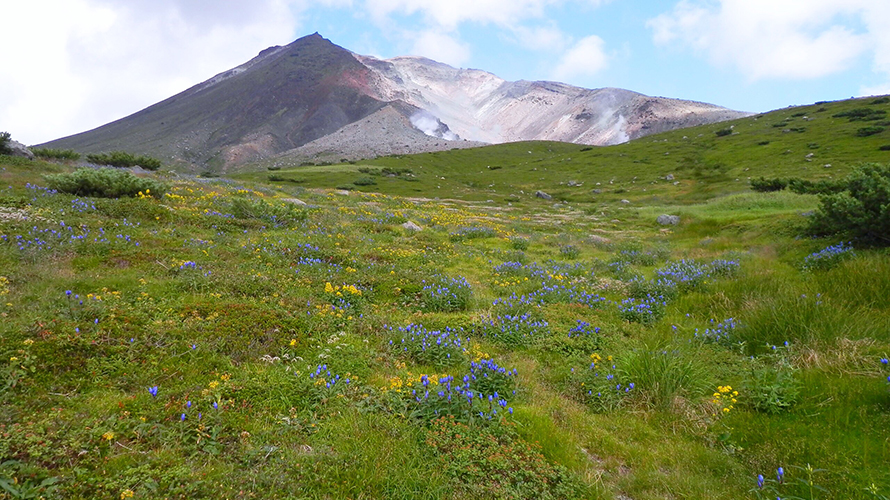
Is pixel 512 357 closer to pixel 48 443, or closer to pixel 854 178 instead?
pixel 48 443

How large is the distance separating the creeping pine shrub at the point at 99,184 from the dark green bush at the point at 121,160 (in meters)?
18.5

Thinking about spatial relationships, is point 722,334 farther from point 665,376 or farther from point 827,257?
point 827,257

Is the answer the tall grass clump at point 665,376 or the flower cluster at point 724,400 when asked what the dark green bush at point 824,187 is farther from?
the flower cluster at point 724,400

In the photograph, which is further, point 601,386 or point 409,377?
point 601,386

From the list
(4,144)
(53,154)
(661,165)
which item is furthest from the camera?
(661,165)

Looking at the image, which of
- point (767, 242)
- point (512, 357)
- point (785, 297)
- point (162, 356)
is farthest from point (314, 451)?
Answer: point (767, 242)

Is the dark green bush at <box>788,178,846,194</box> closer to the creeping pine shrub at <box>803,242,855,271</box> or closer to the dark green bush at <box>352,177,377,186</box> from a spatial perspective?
the creeping pine shrub at <box>803,242,855,271</box>

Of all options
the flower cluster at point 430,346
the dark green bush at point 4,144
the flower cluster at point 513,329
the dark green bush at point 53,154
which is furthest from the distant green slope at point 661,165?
the flower cluster at point 430,346

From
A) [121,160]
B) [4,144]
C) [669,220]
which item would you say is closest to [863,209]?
[669,220]

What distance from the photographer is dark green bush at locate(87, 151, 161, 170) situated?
2814cm

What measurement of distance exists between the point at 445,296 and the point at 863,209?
10898 mm

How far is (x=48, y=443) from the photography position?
339 centimetres

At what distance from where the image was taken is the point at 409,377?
542 cm

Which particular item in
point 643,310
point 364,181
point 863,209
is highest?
point 364,181
